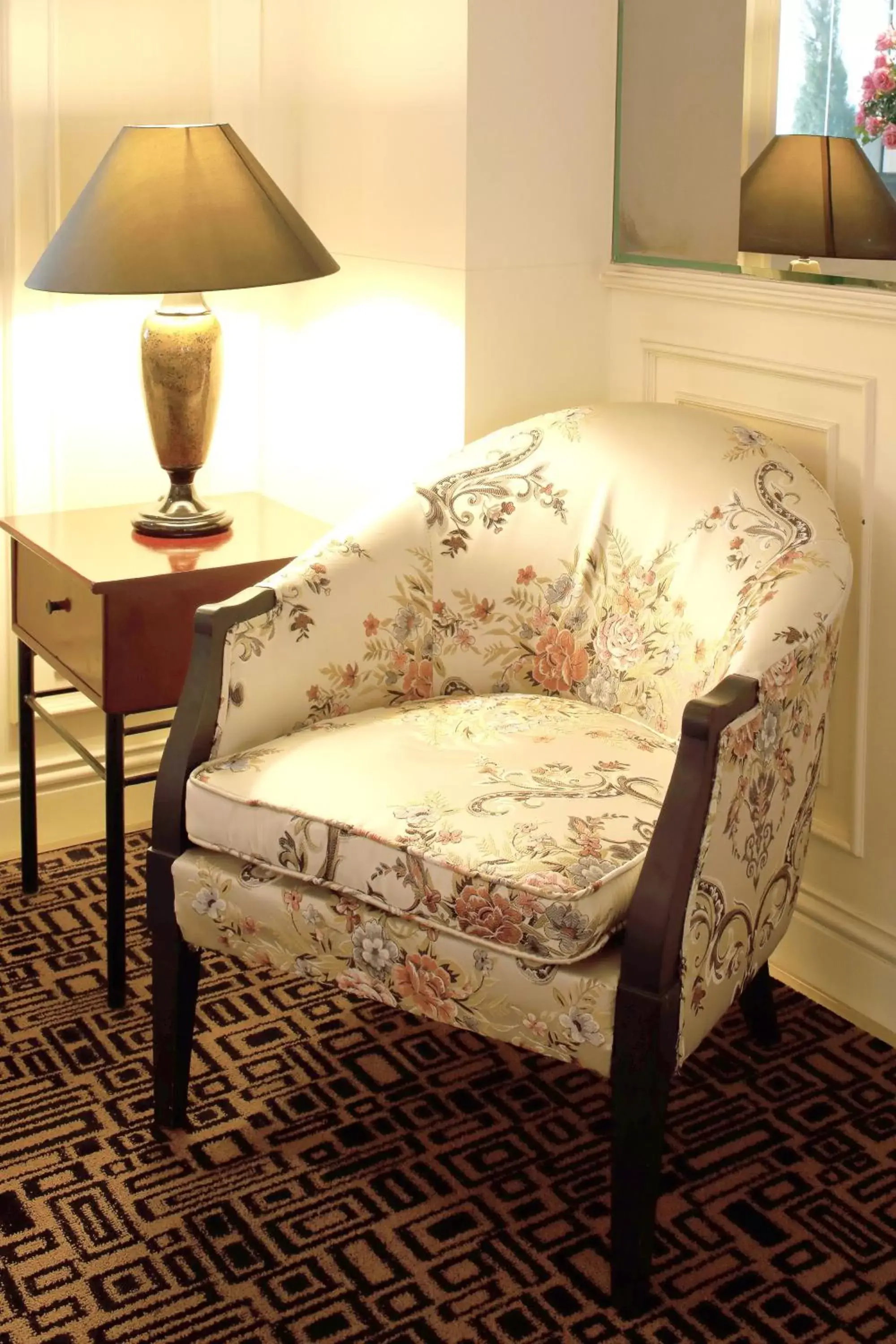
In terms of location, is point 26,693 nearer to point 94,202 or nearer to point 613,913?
point 94,202

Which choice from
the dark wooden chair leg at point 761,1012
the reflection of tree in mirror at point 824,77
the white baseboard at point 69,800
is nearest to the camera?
the reflection of tree in mirror at point 824,77

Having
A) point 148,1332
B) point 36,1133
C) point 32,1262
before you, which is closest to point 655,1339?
point 148,1332

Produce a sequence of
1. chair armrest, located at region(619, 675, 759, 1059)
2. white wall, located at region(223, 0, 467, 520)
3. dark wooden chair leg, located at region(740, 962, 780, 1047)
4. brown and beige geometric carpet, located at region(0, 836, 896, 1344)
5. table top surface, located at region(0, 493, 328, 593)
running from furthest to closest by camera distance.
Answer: white wall, located at region(223, 0, 467, 520), table top surface, located at region(0, 493, 328, 593), dark wooden chair leg, located at region(740, 962, 780, 1047), brown and beige geometric carpet, located at region(0, 836, 896, 1344), chair armrest, located at region(619, 675, 759, 1059)

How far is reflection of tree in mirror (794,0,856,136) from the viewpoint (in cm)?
186

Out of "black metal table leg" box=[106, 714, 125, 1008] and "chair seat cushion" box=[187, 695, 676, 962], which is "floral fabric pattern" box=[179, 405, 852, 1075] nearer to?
"chair seat cushion" box=[187, 695, 676, 962]

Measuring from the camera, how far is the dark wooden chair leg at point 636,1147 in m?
1.46

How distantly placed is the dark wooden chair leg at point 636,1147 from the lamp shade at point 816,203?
1023mm

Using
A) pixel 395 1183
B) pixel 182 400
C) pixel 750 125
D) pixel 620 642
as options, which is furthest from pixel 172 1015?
pixel 750 125

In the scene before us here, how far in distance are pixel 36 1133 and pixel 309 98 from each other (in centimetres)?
169

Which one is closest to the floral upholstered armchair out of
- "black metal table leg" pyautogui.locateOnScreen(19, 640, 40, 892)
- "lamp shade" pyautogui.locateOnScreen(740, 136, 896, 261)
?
"lamp shade" pyautogui.locateOnScreen(740, 136, 896, 261)

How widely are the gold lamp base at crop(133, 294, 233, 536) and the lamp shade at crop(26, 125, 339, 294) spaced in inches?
6.8

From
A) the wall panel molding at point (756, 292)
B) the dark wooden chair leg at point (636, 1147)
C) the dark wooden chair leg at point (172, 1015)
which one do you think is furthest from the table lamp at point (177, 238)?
the dark wooden chair leg at point (636, 1147)

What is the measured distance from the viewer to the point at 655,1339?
1510 mm

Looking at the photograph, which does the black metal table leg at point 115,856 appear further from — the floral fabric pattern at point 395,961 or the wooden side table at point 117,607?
the floral fabric pattern at point 395,961
